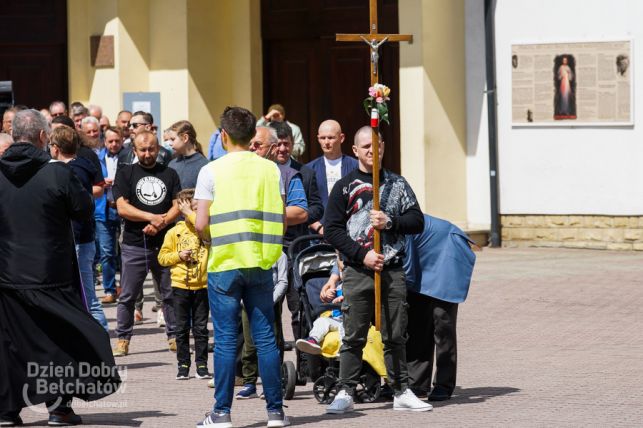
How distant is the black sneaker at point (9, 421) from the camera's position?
30.9 ft

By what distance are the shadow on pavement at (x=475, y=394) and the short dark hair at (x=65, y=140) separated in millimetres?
3508

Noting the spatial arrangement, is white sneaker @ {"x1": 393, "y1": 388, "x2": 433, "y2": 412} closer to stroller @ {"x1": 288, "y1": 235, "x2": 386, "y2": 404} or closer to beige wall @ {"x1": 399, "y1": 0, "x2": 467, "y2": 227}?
stroller @ {"x1": 288, "y1": 235, "x2": 386, "y2": 404}

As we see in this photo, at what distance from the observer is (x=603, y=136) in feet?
63.8

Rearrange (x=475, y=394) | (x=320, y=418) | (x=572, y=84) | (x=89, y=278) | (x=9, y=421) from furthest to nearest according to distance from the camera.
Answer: (x=572, y=84) → (x=89, y=278) → (x=475, y=394) → (x=320, y=418) → (x=9, y=421)

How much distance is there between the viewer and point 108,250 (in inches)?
639

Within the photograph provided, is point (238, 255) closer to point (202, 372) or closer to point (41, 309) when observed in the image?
point (41, 309)

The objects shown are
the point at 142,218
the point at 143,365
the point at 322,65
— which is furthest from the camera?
the point at 322,65

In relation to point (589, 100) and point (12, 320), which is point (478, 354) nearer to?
point (12, 320)

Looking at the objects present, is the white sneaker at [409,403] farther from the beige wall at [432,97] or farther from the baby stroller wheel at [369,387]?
the beige wall at [432,97]

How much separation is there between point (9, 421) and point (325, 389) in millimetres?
2034

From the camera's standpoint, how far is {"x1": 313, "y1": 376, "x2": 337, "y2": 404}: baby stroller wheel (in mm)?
10125

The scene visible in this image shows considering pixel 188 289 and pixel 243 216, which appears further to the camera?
pixel 188 289

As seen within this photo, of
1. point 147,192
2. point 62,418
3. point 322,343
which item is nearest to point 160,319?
point 147,192

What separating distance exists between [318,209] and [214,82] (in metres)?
10.1
